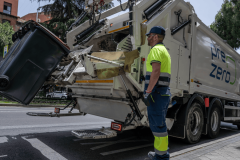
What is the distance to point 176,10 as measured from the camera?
419 centimetres

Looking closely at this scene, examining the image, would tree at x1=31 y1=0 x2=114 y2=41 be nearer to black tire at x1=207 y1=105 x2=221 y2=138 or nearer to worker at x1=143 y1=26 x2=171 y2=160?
black tire at x1=207 y1=105 x2=221 y2=138

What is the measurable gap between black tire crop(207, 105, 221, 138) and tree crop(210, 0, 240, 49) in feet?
52.4

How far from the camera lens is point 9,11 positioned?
97.7 feet

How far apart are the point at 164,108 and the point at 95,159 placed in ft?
4.95

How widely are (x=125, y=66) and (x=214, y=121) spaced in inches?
145

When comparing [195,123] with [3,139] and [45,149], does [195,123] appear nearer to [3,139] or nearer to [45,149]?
[45,149]

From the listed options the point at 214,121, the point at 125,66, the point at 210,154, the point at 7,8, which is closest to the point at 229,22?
the point at 214,121

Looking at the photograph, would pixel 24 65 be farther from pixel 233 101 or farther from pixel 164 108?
pixel 233 101

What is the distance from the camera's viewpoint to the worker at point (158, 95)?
8.85 feet

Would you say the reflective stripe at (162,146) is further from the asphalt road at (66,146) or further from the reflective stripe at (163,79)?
the asphalt road at (66,146)

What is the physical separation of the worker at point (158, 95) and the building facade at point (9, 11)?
30.7 metres

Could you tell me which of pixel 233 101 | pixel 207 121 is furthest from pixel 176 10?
pixel 233 101

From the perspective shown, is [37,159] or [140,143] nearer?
[37,159]

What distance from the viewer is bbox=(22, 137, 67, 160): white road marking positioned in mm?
3421
